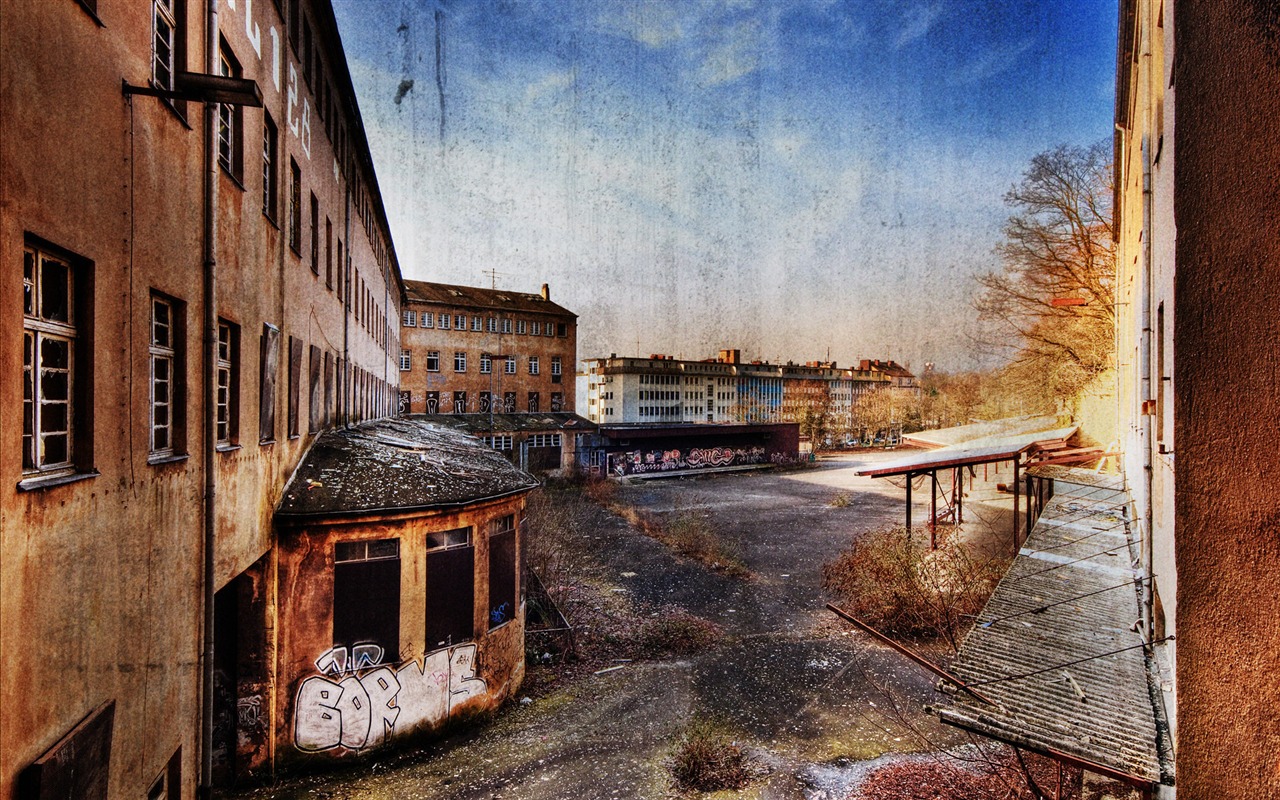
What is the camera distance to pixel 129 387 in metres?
4.09

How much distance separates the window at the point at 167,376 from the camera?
15.6ft

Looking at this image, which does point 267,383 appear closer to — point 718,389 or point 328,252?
point 328,252

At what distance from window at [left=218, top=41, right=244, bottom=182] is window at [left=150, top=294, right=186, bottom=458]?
6.85 feet

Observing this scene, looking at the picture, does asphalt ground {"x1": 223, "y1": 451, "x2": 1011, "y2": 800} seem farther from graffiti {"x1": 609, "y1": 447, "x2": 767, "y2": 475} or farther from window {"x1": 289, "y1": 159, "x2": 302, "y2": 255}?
graffiti {"x1": 609, "y1": 447, "x2": 767, "y2": 475}

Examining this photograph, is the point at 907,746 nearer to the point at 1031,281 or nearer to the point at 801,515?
the point at 1031,281

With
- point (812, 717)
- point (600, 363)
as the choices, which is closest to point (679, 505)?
point (812, 717)

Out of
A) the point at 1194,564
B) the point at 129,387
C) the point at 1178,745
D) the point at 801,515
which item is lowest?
the point at 801,515

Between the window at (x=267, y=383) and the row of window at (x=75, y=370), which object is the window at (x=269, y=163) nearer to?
the window at (x=267, y=383)

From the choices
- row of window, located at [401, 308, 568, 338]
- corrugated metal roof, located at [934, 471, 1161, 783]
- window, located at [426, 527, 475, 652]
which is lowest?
window, located at [426, 527, 475, 652]

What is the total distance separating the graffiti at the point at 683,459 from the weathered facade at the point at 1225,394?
3490cm

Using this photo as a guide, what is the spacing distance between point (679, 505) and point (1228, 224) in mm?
→ 27845

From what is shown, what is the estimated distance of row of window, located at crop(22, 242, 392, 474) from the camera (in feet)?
10.7

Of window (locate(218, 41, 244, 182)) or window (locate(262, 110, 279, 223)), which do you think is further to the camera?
window (locate(262, 110, 279, 223))

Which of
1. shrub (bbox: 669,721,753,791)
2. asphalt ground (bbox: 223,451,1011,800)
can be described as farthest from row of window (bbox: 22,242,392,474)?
shrub (bbox: 669,721,753,791)
